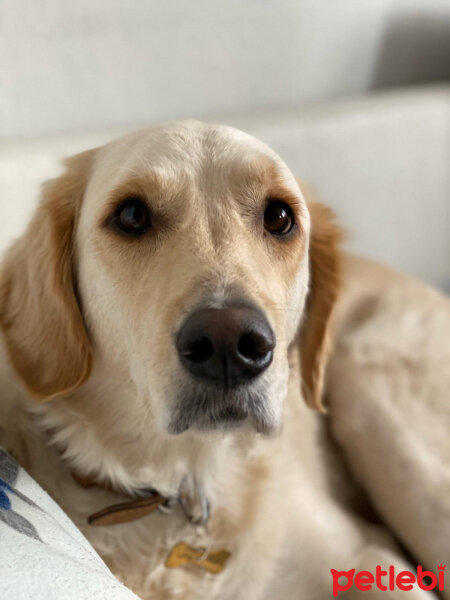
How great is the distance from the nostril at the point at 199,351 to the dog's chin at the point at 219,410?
48 millimetres

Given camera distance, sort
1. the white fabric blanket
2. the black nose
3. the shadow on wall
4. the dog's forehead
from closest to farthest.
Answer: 1. the white fabric blanket
2. the black nose
3. the dog's forehead
4. the shadow on wall

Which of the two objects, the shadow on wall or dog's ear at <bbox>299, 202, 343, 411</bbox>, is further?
the shadow on wall

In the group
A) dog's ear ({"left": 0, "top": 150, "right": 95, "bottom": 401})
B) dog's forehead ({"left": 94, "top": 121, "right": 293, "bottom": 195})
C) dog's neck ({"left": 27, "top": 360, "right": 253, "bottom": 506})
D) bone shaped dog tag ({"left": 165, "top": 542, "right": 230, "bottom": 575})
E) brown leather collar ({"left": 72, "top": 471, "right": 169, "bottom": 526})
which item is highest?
dog's forehead ({"left": 94, "top": 121, "right": 293, "bottom": 195})

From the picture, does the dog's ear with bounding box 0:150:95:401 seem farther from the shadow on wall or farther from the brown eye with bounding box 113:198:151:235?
the shadow on wall

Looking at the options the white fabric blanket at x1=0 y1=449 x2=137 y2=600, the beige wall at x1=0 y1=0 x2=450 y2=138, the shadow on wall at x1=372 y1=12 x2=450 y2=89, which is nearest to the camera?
the white fabric blanket at x1=0 y1=449 x2=137 y2=600

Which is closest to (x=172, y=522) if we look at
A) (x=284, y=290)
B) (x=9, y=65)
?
(x=284, y=290)

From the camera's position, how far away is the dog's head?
989 millimetres

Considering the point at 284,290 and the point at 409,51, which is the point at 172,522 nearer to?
the point at 284,290

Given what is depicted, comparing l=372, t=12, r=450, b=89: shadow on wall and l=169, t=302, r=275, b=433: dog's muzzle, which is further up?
l=372, t=12, r=450, b=89: shadow on wall

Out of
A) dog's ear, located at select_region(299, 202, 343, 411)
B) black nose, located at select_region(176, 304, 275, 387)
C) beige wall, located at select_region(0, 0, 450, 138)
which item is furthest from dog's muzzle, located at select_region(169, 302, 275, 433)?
beige wall, located at select_region(0, 0, 450, 138)

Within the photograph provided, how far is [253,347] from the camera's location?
96 cm

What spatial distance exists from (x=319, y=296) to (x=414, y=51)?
1.77 meters

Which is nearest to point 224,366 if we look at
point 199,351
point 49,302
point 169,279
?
point 199,351

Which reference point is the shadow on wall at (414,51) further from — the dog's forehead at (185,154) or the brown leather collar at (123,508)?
the brown leather collar at (123,508)
